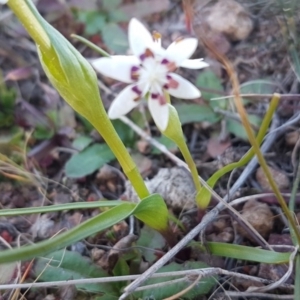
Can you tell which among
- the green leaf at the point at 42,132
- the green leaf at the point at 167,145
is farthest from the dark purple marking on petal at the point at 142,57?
the green leaf at the point at 42,132

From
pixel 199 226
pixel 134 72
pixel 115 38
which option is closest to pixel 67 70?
pixel 134 72

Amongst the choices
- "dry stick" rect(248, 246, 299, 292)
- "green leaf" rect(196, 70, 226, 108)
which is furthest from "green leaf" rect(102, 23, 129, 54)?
"dry stick" rect(248, 246, 299, 292)

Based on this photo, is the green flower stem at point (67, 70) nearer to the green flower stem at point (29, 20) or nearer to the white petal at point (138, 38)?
the green flower stem at point (29, 20)

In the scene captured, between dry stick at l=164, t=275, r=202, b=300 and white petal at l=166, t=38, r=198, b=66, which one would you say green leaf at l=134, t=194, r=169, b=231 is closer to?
dry stick at l=164, t=275, r=202, b=300

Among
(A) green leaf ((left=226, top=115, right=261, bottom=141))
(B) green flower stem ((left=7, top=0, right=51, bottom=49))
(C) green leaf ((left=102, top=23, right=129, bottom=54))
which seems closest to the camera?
(B) green flower stem ((left=7, top=0, right=51, bottom=49))

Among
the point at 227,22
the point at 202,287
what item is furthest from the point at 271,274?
the point at 227,22
